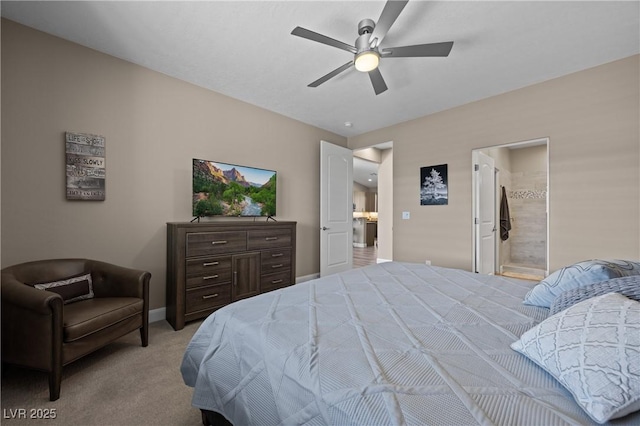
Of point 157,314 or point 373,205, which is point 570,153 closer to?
point 157,314

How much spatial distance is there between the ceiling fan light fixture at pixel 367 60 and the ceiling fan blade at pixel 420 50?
84 mm

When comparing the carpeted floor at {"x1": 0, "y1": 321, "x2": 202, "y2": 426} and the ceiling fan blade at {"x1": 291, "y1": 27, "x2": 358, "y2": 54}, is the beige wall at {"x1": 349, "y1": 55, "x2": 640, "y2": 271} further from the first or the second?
the carpeted floor at {"x1": 0, "y1": 321, "x2": 202, "y2": 426}

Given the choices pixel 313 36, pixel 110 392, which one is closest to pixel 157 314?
pixel 110 392

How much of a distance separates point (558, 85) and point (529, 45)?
40.1 inches

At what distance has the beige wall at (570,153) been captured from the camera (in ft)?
8.65

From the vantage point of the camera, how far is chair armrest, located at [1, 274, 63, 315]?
1566mm

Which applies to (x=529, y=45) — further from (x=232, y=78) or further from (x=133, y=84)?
(x=133, y=84)

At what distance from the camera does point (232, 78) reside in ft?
9.87

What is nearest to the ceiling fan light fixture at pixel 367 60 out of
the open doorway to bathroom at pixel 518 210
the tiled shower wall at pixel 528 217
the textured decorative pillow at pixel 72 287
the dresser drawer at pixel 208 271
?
the dresser drawer at pixel 208 271

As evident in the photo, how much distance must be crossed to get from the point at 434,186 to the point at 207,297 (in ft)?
11.8

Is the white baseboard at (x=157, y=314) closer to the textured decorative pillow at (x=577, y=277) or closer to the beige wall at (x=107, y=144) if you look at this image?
the beige wall at (x=107, y=144)

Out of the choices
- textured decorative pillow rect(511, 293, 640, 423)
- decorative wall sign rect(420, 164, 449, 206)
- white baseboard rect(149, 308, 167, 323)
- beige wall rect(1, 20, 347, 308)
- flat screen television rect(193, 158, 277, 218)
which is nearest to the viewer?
textured decorative pillow rect(511, 293, 640, 423)

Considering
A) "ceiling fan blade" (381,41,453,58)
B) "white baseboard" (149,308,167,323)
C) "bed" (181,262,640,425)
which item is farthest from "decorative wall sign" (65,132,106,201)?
"ceiling fan blade" (381,41,453,58)

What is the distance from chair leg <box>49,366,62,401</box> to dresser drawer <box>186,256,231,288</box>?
107cm
